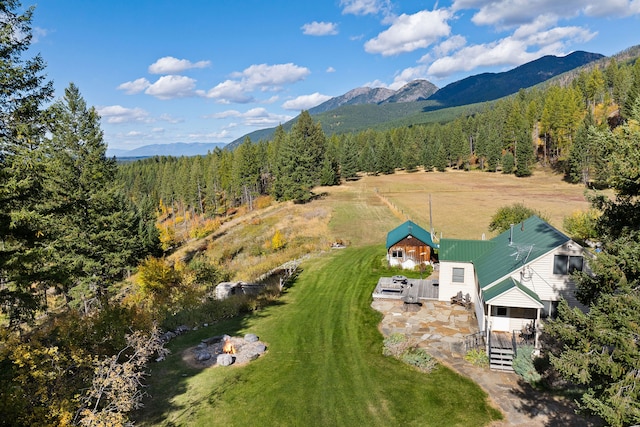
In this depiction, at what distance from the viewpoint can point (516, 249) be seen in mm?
21172

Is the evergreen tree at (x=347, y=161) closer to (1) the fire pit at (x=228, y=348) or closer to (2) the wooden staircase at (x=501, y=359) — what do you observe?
(1) the fire pit at (x=228, y=348)

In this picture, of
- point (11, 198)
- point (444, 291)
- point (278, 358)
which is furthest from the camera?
point (444, 291)

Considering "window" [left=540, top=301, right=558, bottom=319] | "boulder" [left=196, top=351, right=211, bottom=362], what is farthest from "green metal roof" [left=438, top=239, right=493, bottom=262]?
"boulder" [left=196, top=351, right=211, bottom=362]

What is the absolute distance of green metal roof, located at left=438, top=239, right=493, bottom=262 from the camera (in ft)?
80.7

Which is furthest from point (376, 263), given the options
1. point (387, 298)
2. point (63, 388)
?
point (63, 388)

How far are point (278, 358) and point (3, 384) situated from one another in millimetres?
11484

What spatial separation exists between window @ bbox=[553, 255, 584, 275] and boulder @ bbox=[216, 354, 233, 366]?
652 inches

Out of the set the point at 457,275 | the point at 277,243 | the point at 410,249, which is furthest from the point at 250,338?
the point at 277,243

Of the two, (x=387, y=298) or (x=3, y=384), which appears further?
(x=387, y=298)

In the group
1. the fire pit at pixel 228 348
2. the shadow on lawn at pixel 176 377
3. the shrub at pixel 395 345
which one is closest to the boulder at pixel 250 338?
the fire pit at pixel 228 348

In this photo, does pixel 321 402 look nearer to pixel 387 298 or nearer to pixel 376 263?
pixel 387 298

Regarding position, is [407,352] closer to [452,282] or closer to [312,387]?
[312,387]

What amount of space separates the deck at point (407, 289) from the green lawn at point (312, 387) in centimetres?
382

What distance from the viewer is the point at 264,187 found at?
101m
